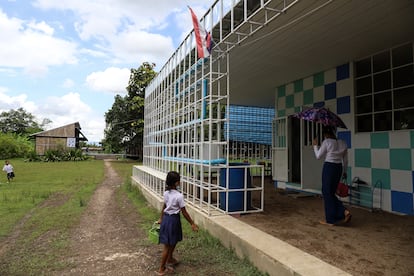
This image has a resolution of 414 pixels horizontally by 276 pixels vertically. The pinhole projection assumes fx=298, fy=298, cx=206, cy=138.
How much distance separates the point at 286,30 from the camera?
14.3ft

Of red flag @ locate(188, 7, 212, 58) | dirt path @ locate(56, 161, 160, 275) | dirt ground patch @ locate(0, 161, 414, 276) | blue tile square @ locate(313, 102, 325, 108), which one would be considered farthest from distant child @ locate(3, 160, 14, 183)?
blue tile square @ locate(313, 102, 325, 108)

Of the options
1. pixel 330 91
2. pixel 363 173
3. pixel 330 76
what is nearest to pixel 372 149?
pixel 363 173

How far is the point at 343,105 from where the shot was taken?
5988 mm

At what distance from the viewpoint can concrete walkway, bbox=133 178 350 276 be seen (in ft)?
8.34

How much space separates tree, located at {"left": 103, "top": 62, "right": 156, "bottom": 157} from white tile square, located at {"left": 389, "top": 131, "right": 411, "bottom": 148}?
2291cm

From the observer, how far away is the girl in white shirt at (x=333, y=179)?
13.3ft

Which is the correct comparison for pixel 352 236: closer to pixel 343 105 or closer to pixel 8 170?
pixel 343 105

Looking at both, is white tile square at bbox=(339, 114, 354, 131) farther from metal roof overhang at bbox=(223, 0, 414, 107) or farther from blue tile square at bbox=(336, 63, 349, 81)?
metal roof overhang at bbox=(223, 0, 414, 107)

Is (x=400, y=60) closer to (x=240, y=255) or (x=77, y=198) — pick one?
(x=240, y=255)

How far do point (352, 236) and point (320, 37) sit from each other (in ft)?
9.72

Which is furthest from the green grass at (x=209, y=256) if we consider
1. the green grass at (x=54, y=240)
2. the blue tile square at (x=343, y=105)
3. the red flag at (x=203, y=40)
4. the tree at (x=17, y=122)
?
the tree at (x=17, y=122)

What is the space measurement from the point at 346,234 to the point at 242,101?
26.7 feet

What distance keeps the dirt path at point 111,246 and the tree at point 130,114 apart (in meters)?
20.4

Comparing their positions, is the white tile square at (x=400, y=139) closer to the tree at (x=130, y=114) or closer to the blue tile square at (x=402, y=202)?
the blue tile square at (x=402, y=202)
